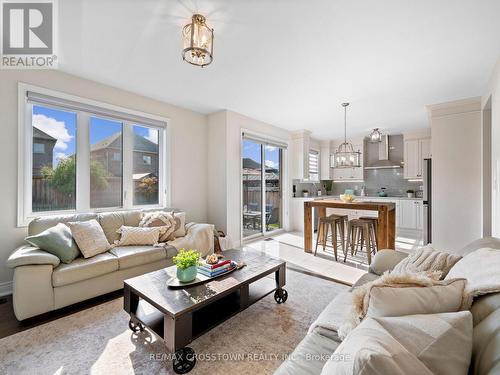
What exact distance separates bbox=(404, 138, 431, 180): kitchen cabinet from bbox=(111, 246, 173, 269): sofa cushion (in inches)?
242

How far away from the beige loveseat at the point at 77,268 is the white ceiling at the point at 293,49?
1883 mm

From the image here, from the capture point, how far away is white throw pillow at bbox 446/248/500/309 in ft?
3.01

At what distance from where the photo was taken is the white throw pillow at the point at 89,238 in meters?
2.44

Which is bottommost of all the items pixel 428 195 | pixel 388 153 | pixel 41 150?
pixel 428 195

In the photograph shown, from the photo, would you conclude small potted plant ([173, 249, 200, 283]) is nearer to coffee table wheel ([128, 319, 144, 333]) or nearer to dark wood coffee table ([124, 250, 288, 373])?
dark wood coffee table ([124, 250, 288, 373])

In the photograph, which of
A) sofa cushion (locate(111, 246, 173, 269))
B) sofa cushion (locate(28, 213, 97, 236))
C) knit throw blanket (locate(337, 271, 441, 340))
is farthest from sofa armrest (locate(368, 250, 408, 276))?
sofa cushion (locate(28, 213, 97, 236))

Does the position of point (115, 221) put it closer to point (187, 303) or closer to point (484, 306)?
point (187, 303)

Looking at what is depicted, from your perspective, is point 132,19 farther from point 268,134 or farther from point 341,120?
point 341,120

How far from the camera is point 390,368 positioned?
0.55m

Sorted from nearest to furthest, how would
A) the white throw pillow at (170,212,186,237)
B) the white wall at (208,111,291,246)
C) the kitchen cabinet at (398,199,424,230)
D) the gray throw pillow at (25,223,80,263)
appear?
the gray throw pillow at (25,223,80,263), the white throw pillow at (170,212,186,237), the white wall at (208,111,291,246), the kitchen cabinet at (398,199,424,230)

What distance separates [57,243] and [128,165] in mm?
1538

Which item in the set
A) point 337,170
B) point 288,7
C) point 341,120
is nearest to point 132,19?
point 288,7

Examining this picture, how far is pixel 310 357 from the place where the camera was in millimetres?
1054

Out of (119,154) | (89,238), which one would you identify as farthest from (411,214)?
(89,238)
